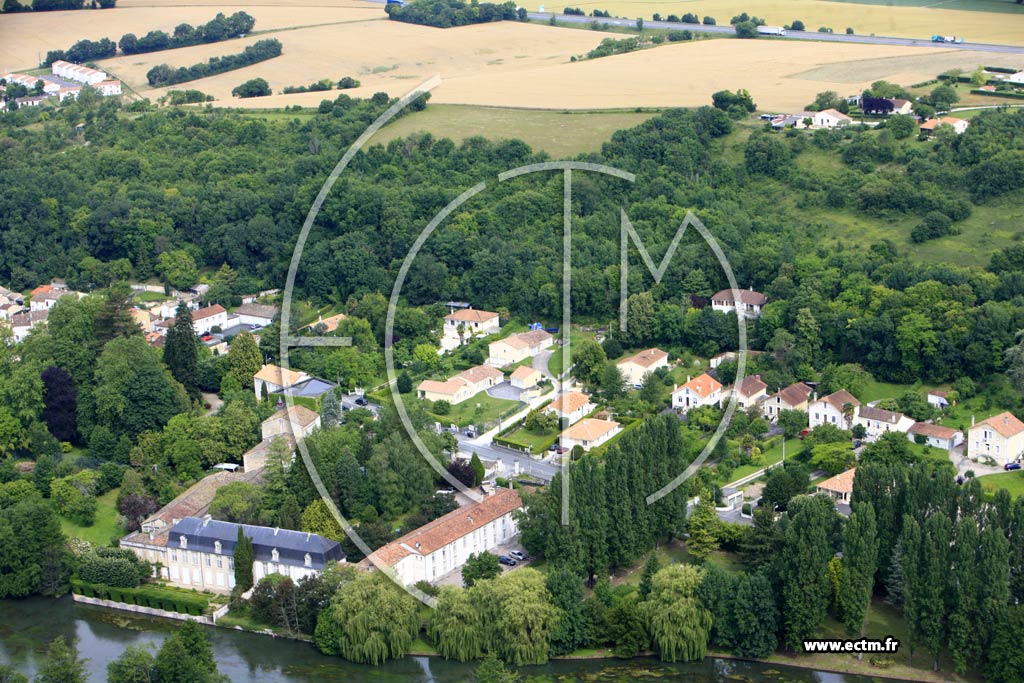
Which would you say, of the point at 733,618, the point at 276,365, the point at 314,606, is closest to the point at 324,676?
the point at 314,606

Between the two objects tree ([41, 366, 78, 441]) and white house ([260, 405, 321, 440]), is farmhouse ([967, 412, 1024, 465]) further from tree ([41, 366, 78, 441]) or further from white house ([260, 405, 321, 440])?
tree ([41, 366, 78, 441])

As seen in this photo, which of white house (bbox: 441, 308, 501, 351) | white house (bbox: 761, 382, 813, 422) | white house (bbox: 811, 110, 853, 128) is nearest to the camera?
white house (bbox: 761, 382, 813, 422)

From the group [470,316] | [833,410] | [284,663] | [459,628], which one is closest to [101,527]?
[284,663]

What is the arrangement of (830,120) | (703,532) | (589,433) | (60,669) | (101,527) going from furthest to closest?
(830,120) < (589,433) < (101,527) < (703,532) < (60,669)

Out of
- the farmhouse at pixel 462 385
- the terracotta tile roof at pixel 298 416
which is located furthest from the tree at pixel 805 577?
the terracotta tile roof at pixel 298 416

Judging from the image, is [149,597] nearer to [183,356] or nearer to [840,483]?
[183,356]

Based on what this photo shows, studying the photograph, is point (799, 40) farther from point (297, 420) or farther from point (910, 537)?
point (910, 537)

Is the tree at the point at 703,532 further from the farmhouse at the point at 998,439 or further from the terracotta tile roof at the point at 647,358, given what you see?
the terracotta tile roof at the point at 647,358

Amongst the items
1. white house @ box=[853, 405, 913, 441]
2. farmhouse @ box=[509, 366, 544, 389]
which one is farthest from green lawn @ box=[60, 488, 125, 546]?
white house @ box=[853, 405, 913, 441]
